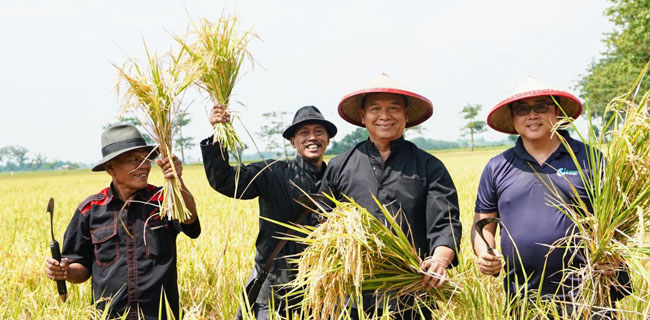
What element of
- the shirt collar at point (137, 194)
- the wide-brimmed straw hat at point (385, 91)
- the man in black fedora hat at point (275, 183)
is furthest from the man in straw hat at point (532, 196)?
the shirt collar at point (137, 194)

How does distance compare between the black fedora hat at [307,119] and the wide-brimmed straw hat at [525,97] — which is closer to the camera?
the wide-brimmed straw hat at [525,97]

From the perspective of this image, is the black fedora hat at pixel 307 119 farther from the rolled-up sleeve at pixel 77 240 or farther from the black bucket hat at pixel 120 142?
the rolled-up sleeve at pixel 77 240

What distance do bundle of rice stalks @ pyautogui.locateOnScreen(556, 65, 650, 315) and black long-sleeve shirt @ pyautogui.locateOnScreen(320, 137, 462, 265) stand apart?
53 centimetres

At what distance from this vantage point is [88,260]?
2420 millimetres

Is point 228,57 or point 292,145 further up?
point 228,57

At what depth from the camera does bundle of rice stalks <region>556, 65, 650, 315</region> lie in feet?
5.74

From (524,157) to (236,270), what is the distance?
2191 mm

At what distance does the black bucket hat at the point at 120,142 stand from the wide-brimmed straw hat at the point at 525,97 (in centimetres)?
187

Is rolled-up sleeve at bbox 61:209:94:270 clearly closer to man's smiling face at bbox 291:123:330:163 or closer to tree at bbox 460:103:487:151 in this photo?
man's smiling face at bbox 291:123:330:163

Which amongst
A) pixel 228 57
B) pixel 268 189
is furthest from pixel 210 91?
pixel 268 189

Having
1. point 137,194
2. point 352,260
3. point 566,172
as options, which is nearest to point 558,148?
point 566,172

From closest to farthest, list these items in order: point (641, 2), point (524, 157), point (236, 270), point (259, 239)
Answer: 1. point (524, 157)
2. point (259, 239)
3. point (236, 270)
4. point (641, 2)

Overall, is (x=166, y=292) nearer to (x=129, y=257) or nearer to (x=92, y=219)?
(x=129, y=257)

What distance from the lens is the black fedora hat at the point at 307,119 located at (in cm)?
290
